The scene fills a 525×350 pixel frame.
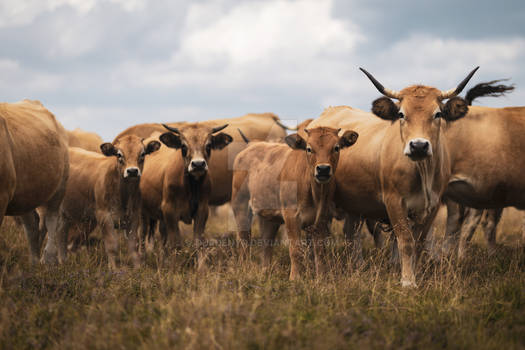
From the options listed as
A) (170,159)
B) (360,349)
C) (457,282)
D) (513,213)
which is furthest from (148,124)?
(513,213)

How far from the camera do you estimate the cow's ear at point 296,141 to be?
694 cm

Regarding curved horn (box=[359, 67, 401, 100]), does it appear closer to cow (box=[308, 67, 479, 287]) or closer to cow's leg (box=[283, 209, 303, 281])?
cow (box=[308, 67, 479, 287])

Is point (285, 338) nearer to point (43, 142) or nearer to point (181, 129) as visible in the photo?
point (43, 142)

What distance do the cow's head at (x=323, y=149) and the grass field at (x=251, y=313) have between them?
1358mm

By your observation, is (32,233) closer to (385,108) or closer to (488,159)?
(385,108)

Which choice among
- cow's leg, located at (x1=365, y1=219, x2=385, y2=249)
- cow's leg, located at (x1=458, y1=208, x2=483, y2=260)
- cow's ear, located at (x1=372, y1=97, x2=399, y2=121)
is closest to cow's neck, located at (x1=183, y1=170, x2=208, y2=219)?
cow's leg, located at (x1=365, y1=219, x2=385, y2=249)

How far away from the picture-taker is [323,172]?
624cm

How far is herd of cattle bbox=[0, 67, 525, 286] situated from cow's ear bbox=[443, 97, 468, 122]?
0.04ft

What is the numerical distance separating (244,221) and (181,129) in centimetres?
210

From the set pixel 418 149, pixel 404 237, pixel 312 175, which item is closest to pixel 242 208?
pixel 312 175

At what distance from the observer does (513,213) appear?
60.2ft

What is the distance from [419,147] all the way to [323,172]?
4.01 feet

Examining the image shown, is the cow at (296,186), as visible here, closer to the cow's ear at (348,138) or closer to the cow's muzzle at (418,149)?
the cow's ear at (348,138)

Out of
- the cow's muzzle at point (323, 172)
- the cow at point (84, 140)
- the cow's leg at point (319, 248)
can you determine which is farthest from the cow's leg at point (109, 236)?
the cow at point (84, 140)
